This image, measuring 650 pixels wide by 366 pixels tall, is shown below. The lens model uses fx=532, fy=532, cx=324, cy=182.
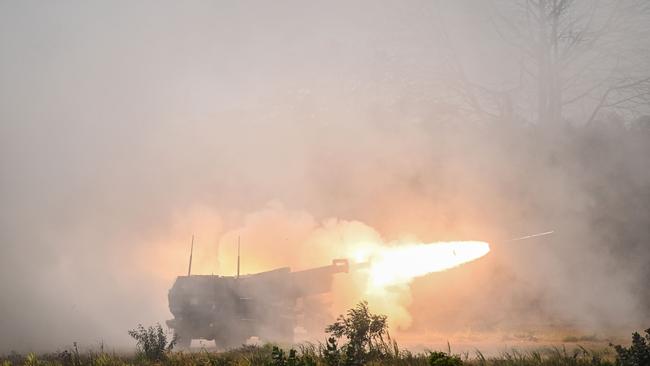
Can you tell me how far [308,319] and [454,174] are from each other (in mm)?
11419

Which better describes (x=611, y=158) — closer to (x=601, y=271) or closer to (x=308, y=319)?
(x=601, y=271)

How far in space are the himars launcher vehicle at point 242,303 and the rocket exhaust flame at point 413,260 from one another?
2035 millimetres

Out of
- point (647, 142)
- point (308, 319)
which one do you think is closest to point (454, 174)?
point (647, 142)

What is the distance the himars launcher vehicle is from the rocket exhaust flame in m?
2.03

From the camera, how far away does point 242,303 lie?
2177 centimetres

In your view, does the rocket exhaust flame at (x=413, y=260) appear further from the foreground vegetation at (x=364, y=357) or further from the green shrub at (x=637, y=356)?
the green shrub at (x=637, y=356)

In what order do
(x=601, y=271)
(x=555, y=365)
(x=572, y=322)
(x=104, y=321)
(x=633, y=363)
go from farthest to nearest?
(x=104, y=321)
(x=601, y=271)
(x=572, y=322)
(x=555, y=365)
(x=633, y=363)

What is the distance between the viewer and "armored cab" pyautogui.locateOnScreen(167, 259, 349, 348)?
21250mm

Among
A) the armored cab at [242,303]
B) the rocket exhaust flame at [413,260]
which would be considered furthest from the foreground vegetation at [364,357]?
the rocket exhaust flame at [413,260]

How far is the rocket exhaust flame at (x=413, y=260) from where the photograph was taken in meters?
20.7

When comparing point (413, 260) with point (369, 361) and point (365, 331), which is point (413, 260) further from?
point (369, 361)

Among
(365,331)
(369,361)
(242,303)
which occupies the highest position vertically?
(242,303)

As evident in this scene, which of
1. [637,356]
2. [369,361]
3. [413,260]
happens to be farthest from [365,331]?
[413,260]

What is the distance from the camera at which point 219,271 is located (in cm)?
2908
